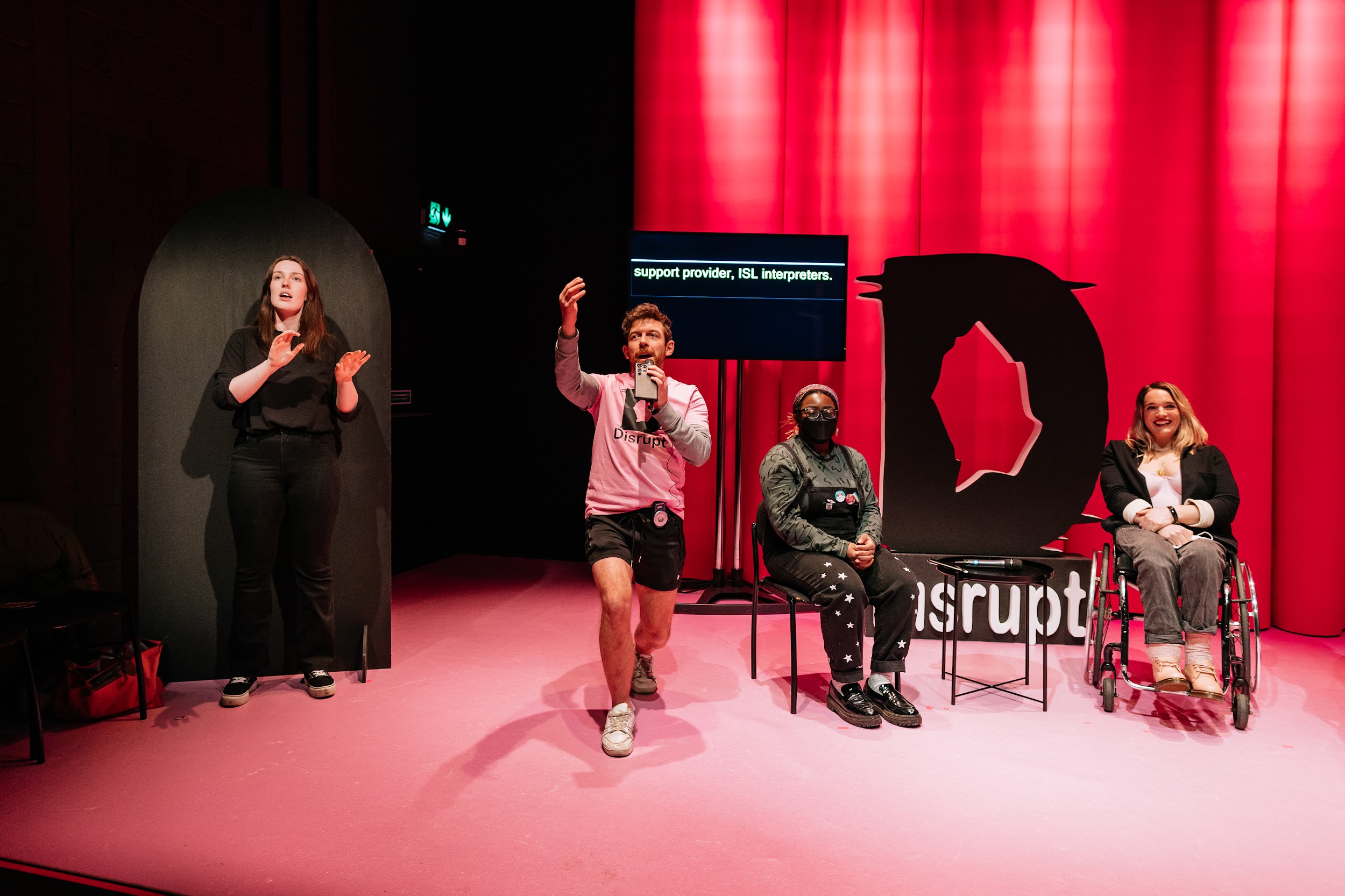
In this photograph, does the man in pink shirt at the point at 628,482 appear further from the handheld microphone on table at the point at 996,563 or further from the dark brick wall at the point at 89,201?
the dark brick wall at the point at 89,201

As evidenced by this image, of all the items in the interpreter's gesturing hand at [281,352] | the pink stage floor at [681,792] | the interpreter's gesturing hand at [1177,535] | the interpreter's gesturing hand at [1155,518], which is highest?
the interpreter's gesturing hand at [281,352]

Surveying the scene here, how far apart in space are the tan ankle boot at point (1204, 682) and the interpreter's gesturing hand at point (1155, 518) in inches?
21.6

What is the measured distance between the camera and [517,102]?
621cm

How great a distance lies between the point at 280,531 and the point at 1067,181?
4.52 meters

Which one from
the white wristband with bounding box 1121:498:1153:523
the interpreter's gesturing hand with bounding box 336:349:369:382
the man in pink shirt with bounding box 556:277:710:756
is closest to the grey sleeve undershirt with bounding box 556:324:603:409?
the man in pink shirt with bounding box 556:277:710:756

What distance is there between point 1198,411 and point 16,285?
5.64m

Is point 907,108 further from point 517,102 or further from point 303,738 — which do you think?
point 303,738

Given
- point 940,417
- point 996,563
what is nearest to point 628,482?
point 996,563

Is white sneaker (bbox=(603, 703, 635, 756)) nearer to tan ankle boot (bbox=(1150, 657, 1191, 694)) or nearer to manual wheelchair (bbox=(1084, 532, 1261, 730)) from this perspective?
manual wheelchair (bbox=(1084, 532, 1261, 730))

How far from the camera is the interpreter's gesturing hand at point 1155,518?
145 inches

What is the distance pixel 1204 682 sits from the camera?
3.42 meters

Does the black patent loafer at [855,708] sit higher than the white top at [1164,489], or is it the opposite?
the white top at [1164,489]

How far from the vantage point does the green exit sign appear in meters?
5.82

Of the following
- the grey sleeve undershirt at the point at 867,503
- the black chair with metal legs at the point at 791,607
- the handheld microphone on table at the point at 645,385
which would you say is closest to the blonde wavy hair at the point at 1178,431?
the grey sleeve undershirt at the point at 867,503
